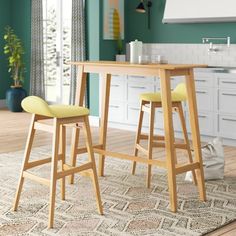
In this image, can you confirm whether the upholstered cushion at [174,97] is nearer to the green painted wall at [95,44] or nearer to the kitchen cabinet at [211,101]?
the kitchen cabinet at [211,101]

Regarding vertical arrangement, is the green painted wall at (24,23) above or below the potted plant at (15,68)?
above

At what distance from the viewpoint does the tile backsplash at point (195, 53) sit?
7211 mm

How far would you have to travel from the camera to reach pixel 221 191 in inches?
176

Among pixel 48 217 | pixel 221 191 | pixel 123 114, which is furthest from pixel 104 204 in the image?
→ pixel 123 114

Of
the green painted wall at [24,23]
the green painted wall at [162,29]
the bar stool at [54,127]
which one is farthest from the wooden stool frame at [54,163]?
the green painted wall at [24,23]

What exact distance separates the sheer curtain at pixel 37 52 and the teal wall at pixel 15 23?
30 centimetres

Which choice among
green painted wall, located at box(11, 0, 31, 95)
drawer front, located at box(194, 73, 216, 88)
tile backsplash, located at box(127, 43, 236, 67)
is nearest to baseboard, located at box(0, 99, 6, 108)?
green painted wall, located at box(11, 0, 31, 95)

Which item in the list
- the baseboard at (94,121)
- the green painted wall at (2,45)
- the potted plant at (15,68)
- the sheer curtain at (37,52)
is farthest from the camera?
the green painted wall at (2,45)

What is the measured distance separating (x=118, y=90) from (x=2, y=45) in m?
3.42

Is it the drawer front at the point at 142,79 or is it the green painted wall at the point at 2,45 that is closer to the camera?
the drawer front at the point at 142,79

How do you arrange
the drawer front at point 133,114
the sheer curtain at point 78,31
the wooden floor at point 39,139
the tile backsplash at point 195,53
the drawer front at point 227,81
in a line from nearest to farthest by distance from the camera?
1. the wooden floor at point 39,139
2. the drawer front at point 227,81
3. the tile backsplash at point 195,53
4. the drawer front at point 133,114
5. the sheer curtain at point 78,31

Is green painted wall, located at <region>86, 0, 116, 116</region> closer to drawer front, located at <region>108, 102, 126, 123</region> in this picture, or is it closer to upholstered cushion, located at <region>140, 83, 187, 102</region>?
drawer front, located at <region>108, 102, 126, 123</region>

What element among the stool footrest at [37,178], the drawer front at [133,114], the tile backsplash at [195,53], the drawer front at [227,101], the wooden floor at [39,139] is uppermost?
the tile backsplash at [195,53]

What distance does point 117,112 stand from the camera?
25.4 ft
